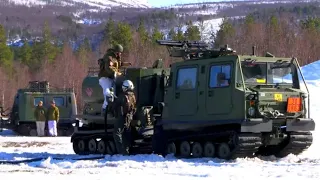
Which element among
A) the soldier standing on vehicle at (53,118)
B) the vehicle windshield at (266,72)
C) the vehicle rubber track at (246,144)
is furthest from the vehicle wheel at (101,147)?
the soldier standing on vehicle at (53,118)

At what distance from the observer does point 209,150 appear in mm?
17062

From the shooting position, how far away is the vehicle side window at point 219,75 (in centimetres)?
1675

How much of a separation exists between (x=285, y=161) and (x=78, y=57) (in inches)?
3514

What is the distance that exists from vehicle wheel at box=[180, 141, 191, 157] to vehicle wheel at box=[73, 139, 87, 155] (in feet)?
11.6

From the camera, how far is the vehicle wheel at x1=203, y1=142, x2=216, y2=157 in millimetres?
16969

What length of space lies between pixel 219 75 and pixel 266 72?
1.17 m

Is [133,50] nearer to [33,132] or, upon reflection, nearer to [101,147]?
[33,132]

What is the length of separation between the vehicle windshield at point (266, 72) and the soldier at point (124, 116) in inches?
121

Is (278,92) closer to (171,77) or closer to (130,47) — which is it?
(171,77)

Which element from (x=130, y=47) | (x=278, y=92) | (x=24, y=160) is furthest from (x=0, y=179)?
(x=130, y=47)

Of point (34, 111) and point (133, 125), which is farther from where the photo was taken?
point (34, 111)

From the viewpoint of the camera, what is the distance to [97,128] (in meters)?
20.3

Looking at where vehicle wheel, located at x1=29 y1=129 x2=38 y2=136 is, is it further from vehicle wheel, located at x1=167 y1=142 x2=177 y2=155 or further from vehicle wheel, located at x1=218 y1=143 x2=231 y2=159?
vehicle wheel, located at x1=218 y1=143 x2=231 y2=159

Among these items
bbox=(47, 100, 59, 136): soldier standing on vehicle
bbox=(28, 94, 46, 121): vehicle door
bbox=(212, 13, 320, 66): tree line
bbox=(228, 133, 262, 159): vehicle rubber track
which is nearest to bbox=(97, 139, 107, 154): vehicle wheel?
bbox=(228, 133, 262, 159): vehicle rubber track
